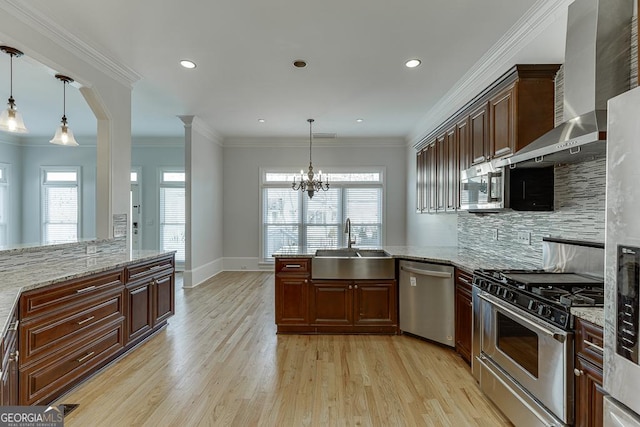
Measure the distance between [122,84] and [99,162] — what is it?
970 millimetres

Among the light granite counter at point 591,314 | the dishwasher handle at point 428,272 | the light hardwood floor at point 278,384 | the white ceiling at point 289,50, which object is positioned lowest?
the light hardwood floor at point 278,384

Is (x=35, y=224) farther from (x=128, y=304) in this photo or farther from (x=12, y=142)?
(x=128, y=304)

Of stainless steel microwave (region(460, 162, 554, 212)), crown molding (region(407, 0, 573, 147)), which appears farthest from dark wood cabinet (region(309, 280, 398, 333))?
crown molding (region(407, 0, 573, 147))

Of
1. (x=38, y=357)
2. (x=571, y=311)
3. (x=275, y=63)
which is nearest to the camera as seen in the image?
(x=571, y=311)

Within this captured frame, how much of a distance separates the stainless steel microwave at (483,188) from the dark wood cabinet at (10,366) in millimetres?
3257

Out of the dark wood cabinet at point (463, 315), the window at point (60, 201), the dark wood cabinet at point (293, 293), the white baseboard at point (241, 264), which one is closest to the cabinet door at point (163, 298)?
the dark wood cabinet at point (293, 293)

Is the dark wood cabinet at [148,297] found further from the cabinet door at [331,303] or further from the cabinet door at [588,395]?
the cabinet door at [588,395]

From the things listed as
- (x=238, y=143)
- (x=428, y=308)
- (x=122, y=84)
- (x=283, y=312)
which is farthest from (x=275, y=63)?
(x=238, y=143)

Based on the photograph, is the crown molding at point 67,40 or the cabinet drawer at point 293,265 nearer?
the crown molding at point 67,40

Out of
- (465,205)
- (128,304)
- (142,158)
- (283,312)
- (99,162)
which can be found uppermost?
(142,158)

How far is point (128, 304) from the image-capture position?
10.2ft

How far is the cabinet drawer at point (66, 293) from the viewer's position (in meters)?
2.09

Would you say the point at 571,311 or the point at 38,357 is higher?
the point at 571,311

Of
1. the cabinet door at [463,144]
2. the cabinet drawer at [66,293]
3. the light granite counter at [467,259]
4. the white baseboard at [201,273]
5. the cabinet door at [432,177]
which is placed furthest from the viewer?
the white baseboard at [201,273]
